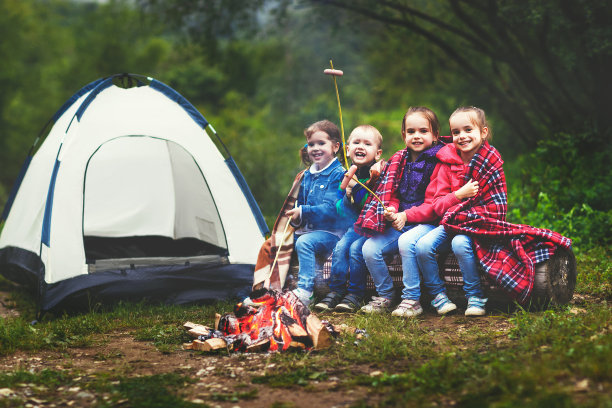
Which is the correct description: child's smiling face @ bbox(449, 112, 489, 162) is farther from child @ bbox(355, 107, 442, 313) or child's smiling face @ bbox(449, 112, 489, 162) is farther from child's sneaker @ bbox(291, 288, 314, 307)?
child's sneaker @ bbox(291, 288, 314, 307)

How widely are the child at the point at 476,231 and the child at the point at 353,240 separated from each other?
1.75 ft

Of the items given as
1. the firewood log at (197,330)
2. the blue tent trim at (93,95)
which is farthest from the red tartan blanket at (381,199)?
the blue tent trim at (93,95)

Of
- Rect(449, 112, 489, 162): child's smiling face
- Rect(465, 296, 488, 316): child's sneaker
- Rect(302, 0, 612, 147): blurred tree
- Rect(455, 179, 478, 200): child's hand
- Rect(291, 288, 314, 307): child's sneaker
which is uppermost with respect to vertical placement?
Rect(302, 0, 612, 147): blurred tree

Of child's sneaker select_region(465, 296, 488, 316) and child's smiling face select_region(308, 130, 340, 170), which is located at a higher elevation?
child's smiling face select_region(308, 130, 340, 170)

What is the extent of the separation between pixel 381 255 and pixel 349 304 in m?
0.48

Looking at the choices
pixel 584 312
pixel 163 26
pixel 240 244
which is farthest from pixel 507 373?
pixel 163 26

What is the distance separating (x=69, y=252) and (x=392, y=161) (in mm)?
2877

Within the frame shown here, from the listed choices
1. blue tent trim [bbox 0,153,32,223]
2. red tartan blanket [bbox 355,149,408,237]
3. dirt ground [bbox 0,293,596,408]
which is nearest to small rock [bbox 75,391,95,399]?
dirt ground [bbox 0,293,596,408]

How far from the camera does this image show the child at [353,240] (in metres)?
4.86

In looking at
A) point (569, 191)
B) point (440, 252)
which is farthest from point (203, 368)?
point (569, 191)

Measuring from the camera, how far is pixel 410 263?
4.56 meters

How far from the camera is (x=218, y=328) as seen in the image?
4.30 meters

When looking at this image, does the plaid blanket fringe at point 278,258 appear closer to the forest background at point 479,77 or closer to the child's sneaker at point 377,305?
the child's sneaker at point 377,305

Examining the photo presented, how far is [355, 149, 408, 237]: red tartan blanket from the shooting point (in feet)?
15.3
